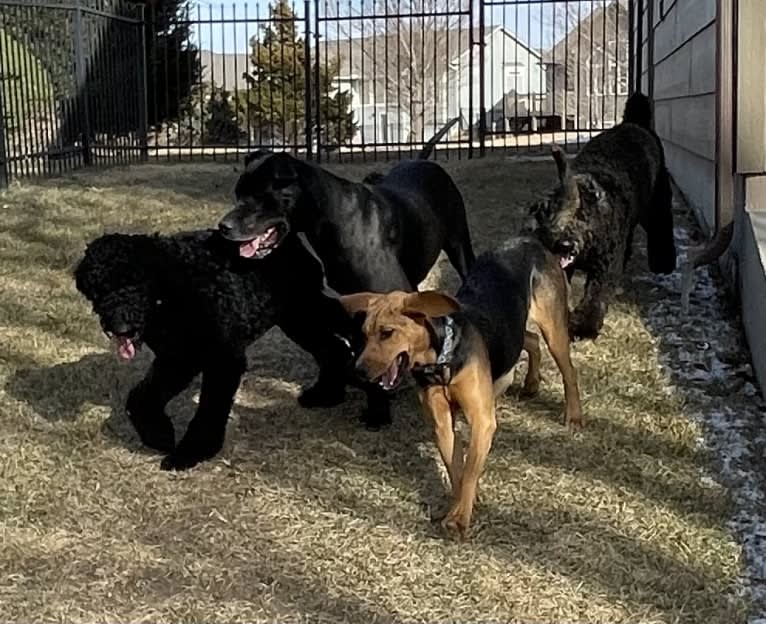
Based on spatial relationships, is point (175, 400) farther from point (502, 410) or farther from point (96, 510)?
point (502, 410)

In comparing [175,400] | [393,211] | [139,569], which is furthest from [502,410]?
[139,569]

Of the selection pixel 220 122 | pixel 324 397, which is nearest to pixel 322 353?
pixel 324 397

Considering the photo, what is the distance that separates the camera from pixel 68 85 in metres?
14.1

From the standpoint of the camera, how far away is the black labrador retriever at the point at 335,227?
15.7 feet

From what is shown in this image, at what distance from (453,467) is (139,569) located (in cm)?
119

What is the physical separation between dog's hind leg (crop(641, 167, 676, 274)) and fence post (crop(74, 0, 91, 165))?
9.02 meters

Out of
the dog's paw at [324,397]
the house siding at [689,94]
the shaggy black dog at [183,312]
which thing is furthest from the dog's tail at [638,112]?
the shaggy black dog at [183,312]

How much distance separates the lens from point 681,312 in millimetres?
6605

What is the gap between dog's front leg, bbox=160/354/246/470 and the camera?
15.3 feet

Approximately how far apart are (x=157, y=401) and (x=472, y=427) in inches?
62.0

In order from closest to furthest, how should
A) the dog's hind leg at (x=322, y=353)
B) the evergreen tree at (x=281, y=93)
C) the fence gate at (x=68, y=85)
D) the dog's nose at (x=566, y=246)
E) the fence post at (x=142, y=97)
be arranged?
the dog's hind leg at (x=322, y=353), the dog's nose at (x=566, y=246), the fence gate at (x=68, y=85), the fence post at (x=142, y=97), the evergreen tree at (x=281, y=93)

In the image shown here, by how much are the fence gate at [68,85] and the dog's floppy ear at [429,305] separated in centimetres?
903

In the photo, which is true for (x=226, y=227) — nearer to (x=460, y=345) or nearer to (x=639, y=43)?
(x=460, y=345)

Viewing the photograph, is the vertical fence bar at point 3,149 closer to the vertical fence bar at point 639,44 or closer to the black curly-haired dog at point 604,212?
the black curly-haired dog at point 604,212
